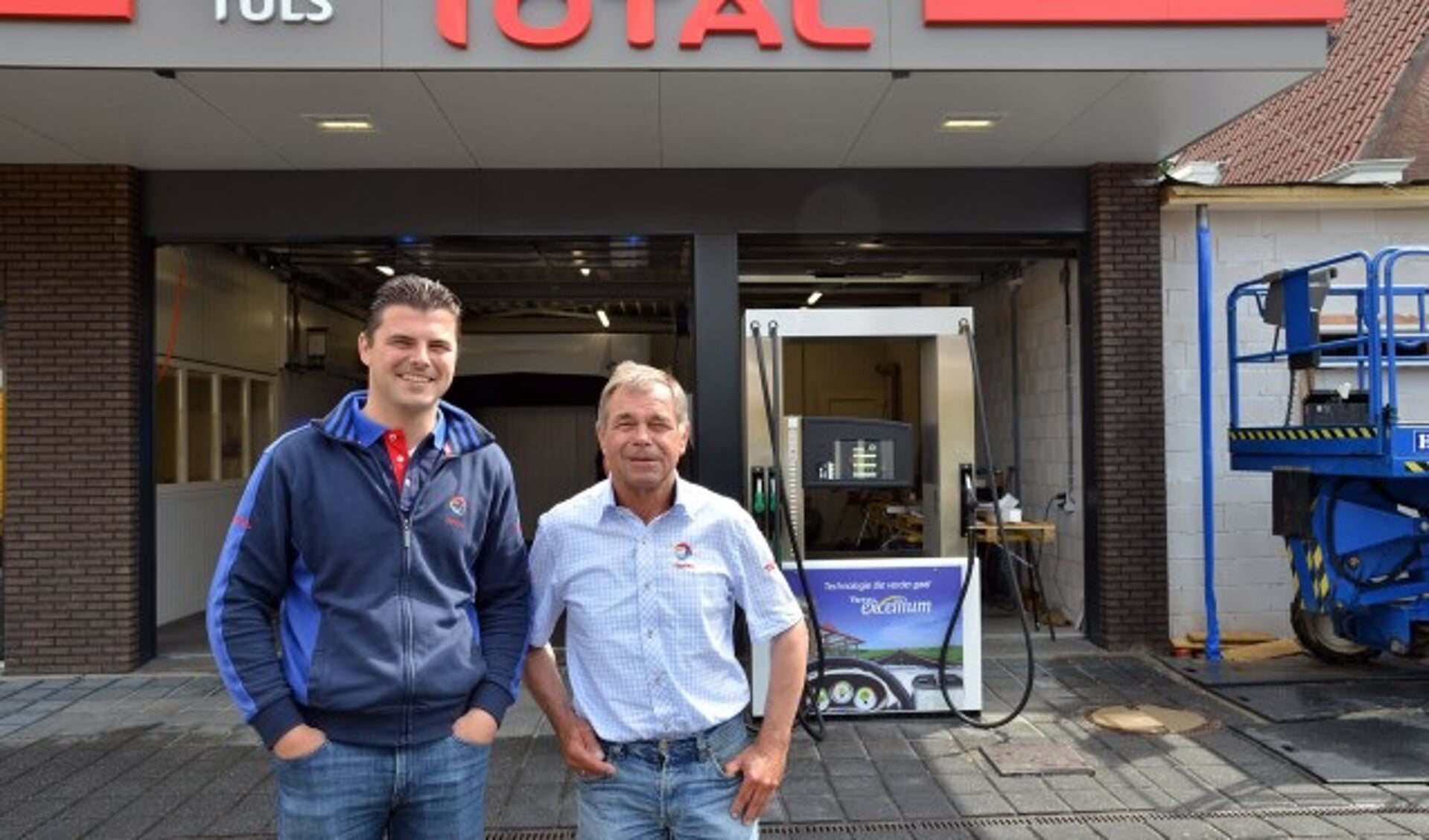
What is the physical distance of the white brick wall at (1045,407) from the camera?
8.52 m

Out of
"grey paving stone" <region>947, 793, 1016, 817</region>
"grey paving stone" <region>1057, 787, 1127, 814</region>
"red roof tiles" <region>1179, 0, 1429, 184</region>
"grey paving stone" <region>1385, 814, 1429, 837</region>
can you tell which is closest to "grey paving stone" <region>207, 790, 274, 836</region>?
"grey paving stone" <region>947, 793, 1016, 817</region>

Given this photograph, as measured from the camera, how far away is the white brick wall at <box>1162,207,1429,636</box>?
777 cm

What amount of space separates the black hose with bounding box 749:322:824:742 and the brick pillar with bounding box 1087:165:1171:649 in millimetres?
2795

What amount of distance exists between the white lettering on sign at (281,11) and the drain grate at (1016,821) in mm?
3784

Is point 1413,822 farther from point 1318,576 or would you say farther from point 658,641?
point 658,641

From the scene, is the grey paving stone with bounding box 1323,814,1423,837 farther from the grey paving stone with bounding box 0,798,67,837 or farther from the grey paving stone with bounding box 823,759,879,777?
the grey paving stone with bounding box 0,798,67,837

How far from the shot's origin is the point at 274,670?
7.34 feet

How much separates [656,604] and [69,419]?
632 centimetres

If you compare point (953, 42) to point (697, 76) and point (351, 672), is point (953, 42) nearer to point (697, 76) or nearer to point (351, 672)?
point (697, 76)

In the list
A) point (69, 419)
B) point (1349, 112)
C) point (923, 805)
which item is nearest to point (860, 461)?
point (923, 805)

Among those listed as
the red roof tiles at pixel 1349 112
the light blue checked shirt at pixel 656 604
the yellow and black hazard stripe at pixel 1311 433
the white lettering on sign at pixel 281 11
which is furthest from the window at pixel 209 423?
the red roof tiles at pixel 1349 112

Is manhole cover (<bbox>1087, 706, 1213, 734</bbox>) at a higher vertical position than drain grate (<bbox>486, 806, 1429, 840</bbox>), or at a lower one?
higher

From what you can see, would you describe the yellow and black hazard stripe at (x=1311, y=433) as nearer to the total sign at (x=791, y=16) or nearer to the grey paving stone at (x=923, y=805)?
the total sign at (x=791, y=16)

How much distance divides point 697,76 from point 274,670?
4253mm
